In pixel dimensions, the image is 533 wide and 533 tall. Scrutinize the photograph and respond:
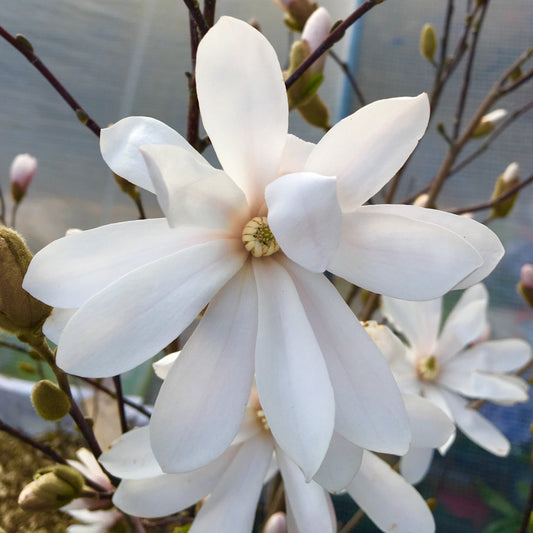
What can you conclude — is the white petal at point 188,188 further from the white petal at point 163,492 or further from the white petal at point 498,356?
the white petal at point 498,356

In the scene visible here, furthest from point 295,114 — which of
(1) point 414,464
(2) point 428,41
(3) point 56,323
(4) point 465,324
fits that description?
(3) point 56,323

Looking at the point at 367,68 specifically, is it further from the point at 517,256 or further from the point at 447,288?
the point at 447,288

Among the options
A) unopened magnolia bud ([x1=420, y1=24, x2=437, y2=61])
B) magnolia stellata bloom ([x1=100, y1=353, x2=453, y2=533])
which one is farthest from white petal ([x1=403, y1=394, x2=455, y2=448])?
unopened magnolia bud ([x1=420, y1=24, x2=437, y2=61])

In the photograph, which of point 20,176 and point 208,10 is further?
point 20,176

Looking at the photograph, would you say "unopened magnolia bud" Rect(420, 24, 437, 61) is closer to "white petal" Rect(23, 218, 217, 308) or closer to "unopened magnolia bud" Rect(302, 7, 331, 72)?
"unopened magnolia bud" Rect(302, 7, 331, 72)

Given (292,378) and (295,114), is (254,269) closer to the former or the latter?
(292,378)

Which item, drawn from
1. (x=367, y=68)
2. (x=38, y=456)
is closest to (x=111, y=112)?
(x=367, y=68)
